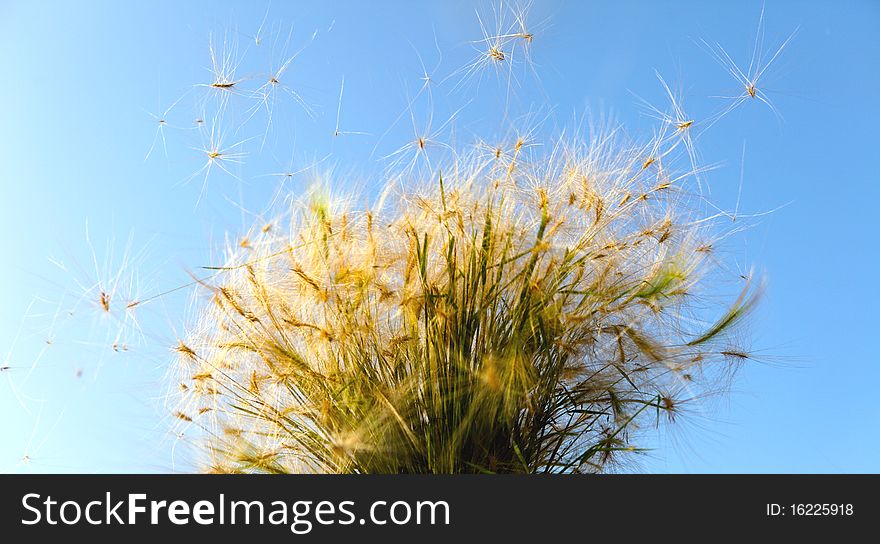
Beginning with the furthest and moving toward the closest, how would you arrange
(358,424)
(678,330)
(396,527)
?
1. (678,330)
2. (358,424)
3. (396,527)

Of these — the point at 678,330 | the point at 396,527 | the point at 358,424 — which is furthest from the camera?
the point at 678,330

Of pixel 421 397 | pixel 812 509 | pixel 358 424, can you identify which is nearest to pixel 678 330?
pixel 812 509

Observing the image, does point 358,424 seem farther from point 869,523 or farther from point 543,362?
point 869,523

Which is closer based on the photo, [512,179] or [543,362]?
[543,362]

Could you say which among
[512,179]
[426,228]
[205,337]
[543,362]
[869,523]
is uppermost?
[512,179]

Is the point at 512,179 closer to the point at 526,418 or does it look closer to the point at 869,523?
the point at 526,418

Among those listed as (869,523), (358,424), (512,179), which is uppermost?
(512,179)

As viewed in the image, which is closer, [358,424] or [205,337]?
[358,424]

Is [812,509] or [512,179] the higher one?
[512,179]

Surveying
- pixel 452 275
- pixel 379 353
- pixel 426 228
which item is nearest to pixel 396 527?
pixel 379 353
